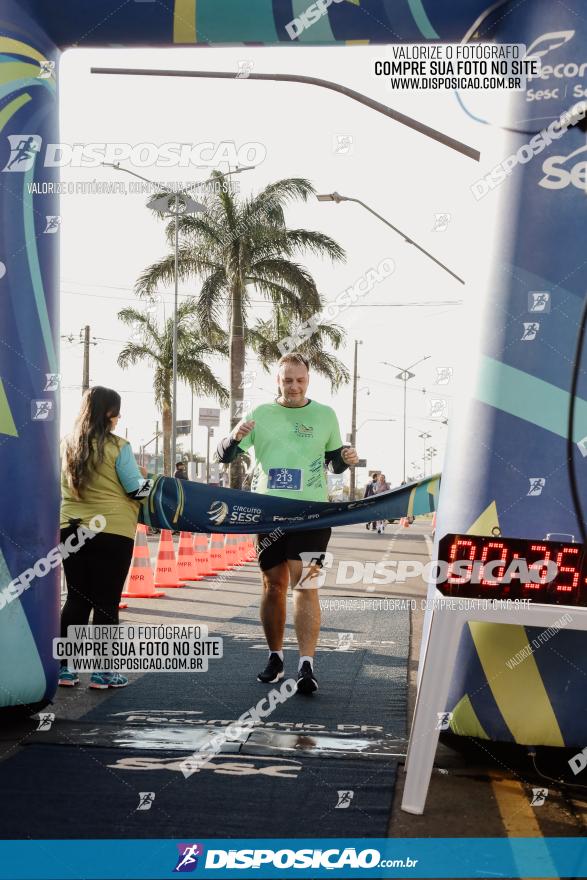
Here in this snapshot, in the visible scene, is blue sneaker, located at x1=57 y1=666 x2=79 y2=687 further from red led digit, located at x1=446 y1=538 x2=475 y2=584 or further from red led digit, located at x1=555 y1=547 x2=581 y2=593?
red led digit, located at x1=555 y1=547 x2=581 y2=593

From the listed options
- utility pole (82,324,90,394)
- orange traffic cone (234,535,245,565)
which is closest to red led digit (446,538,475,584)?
orange traffic cone (234,535,245,565)

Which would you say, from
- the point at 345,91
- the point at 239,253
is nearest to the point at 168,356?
the point at 239,253

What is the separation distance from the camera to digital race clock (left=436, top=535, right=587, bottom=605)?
4141mm

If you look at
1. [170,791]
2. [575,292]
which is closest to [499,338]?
[575,292]

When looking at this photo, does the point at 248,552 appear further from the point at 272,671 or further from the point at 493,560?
the point at 493,560

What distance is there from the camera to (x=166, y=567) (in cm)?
1344

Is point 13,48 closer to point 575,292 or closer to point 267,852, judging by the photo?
point 575,292

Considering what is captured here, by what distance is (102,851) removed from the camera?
355 centimetres

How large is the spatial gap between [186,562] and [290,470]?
826 centimetres

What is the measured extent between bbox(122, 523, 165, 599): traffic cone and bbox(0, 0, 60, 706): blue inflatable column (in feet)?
20.4

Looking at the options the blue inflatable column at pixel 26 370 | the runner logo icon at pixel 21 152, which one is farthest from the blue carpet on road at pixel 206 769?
the runner logo icon at pixel 21 152

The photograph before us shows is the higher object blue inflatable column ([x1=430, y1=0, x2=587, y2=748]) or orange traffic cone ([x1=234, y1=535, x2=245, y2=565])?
blue inflatable column ([x1=430, y1=0, x2=587, y2=748])

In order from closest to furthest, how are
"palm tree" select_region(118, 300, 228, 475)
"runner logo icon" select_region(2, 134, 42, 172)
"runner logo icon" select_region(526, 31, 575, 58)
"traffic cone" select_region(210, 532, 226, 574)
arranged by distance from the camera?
1. "runner logo icon" select_region(526, 31, 575, 58)
2. "runner logo icon" select_region(2, 134, 42, 172)
3. "traffic cone" select_region(210, 532, 226, 574)
4. "palm tree" select_region(118, 300, 228, 475)

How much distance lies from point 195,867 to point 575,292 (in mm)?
3121
